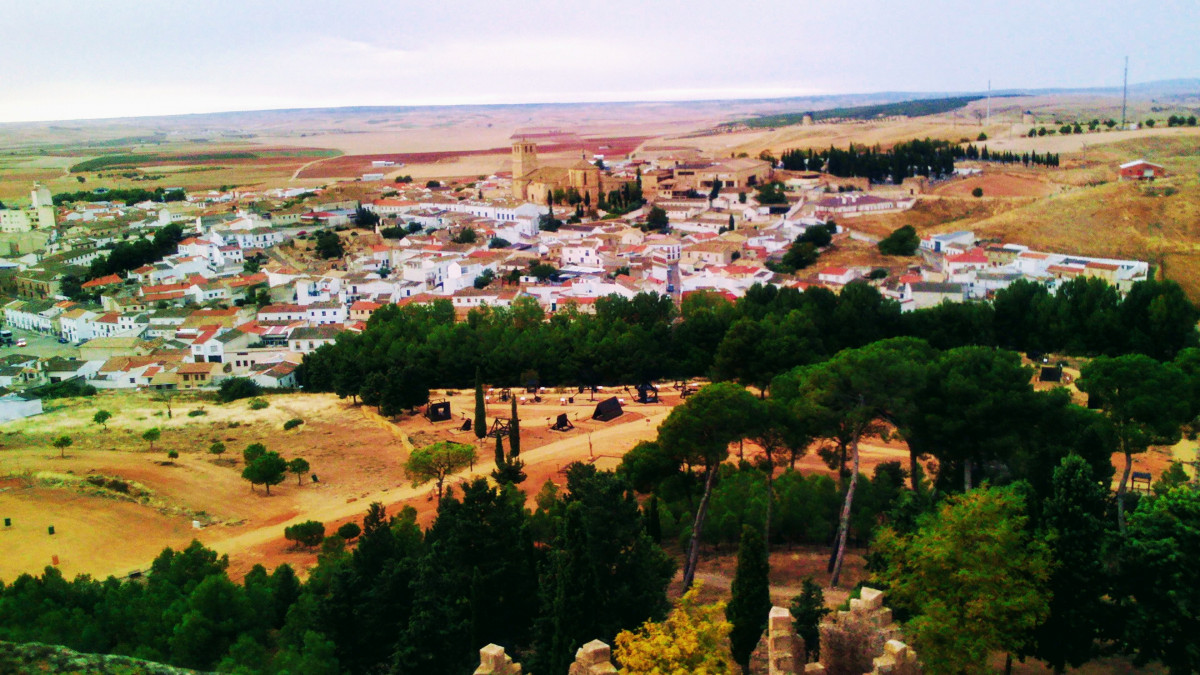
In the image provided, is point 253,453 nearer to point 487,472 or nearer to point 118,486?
point 118,486

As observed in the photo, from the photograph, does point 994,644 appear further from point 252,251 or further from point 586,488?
point 252,251

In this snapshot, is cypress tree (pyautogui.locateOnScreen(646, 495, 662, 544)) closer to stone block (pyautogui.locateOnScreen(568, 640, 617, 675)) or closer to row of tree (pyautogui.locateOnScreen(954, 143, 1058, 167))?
stone block (pyautogui.locateOnScreen(568, 640, 617, 675))

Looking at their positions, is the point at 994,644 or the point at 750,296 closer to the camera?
the point at 994,644

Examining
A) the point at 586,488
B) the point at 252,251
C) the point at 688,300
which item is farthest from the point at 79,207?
the point at 586,488

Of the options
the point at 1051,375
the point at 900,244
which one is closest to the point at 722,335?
the point at 1051,375

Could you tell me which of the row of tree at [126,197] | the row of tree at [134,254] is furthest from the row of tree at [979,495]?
the row of tree at [126,197]

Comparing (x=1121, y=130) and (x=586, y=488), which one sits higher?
(x=1121, y=130)

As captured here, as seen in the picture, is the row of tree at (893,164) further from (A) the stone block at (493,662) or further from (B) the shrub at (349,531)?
(A) the stone block at (493,662)
